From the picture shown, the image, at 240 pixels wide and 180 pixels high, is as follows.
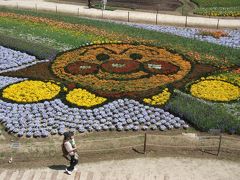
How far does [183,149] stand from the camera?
22.8 meters

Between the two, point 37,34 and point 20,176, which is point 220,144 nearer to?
point 20,176

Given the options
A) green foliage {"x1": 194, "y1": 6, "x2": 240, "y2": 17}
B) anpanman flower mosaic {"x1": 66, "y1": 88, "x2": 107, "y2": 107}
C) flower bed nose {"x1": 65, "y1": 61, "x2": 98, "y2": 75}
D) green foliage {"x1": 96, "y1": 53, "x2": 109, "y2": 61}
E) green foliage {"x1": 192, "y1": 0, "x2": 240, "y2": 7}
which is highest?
green foliage {"x1": 192, "y1": 0, "x2": 240, "y2": 7}

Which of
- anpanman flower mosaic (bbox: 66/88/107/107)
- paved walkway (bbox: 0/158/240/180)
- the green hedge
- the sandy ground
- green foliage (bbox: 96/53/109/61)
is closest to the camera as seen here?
paved walkway (bbox: 0/158/240/180)

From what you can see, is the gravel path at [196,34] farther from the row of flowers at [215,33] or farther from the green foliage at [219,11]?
the green foliage at [219,11]

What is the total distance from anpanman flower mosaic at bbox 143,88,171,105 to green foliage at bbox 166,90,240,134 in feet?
1.57

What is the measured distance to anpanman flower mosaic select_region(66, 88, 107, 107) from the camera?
26.8 metres

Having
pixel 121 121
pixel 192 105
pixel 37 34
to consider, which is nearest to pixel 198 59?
pixel 192 105

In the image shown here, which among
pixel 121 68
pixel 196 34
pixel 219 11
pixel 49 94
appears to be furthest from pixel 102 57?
pixel 219 11

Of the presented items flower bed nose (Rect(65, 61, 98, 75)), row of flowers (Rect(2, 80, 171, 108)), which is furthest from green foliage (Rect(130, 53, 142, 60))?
row of flowers (Rect(2, 80, 171, 108))

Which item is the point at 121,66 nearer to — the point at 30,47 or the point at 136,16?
the point at 30,47

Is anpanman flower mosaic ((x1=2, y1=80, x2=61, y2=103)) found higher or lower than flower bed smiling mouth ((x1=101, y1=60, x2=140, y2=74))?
lower

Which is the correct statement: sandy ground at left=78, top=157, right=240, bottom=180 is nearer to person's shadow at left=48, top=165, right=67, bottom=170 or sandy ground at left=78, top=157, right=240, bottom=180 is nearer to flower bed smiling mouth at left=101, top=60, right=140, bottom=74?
person's shadow at left=48, top=165, right=67, bottom=170

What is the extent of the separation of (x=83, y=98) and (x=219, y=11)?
3138 centimetres

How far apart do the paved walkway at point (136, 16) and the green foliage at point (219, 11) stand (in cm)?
253
